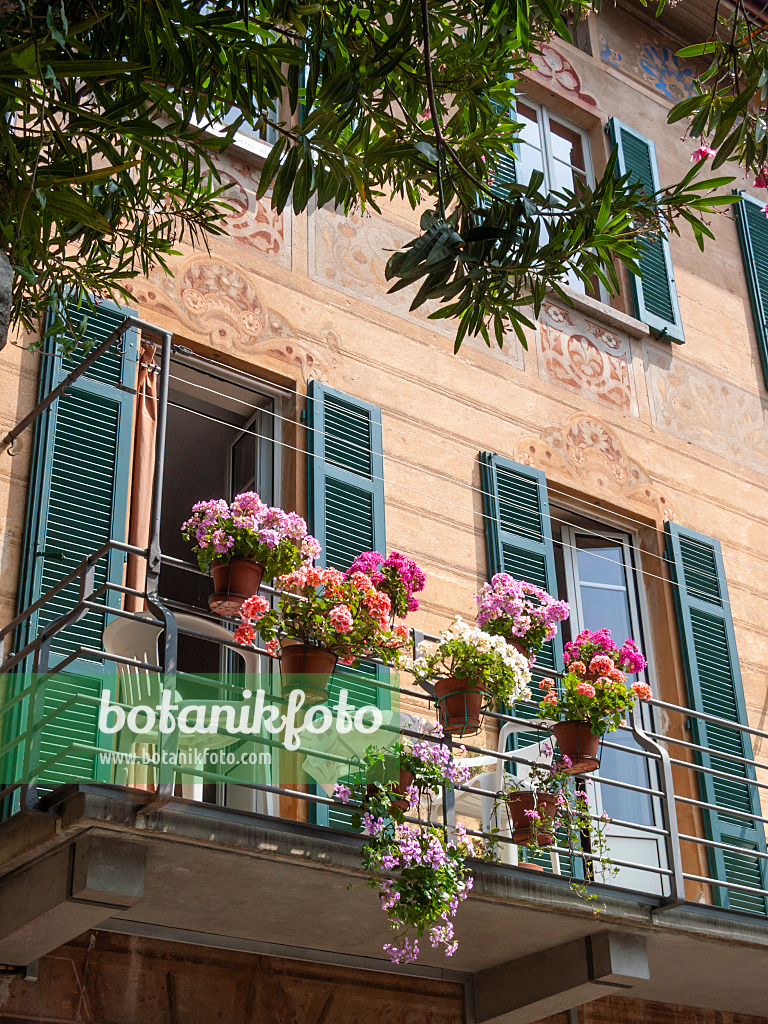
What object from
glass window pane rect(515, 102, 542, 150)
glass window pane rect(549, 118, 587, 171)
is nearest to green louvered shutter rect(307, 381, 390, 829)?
glass window pane rect(515, 102, 542, 150)

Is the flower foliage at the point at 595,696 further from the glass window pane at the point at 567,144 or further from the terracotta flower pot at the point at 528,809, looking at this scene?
the glass window pane at the point at 567,144

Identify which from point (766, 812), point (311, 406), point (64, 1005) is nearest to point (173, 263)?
point (311, 406)

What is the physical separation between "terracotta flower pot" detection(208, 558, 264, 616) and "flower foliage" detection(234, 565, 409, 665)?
13cm

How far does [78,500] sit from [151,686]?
1.36m

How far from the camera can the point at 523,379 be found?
28.8 ft

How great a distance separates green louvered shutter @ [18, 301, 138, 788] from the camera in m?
5.82

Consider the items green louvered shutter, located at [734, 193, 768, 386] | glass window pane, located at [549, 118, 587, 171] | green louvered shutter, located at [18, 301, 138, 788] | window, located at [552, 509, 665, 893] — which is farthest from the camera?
green louvered shutter, located at [734, 193, 768, 386]

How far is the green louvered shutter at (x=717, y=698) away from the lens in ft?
26.6

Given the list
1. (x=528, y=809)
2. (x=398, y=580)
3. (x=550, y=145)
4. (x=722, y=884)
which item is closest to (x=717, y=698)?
(x=722, y=884)

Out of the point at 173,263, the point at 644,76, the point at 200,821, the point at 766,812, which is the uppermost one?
the point at 644,76

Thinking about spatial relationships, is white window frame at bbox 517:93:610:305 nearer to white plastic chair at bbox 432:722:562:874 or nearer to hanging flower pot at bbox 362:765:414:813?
white plastic chair at bbox 432:722:562:874

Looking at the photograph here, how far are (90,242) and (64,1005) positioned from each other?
121 inches

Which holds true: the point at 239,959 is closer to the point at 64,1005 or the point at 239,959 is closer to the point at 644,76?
the point at 64,1005

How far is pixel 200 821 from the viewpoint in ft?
16.2
